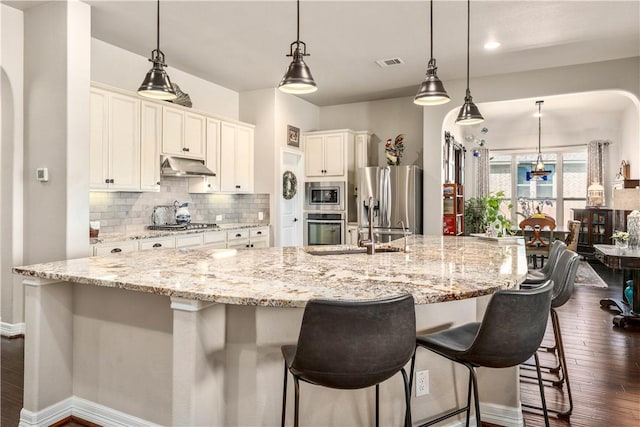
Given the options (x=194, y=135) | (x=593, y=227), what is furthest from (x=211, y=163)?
(x=593, y=227)

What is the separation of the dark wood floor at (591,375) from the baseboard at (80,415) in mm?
82

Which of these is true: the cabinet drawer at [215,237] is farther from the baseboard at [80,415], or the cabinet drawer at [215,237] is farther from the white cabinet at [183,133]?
the baseboard at [80,415]

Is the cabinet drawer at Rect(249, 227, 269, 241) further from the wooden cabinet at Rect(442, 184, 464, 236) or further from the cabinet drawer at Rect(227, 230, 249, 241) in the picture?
the wooden cabinet at Rect(442, 184, 464, 236)

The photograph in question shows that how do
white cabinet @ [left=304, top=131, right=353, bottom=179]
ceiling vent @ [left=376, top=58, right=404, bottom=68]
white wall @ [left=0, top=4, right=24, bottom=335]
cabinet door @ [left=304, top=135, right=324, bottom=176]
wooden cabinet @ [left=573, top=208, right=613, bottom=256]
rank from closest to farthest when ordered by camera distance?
white wall @ [left=0, top=4, right=24, bottom=335] < ceiling vent @ [left=376, top=58, right=404, bottom=68] < white cabinet @ [left=304, top=131, right=353, bottom=179] < cabinet door @ [left=304, top=135, right=324, bottom=176] < wooden cabinet @ [left=573, top=208, right=613, bottom=256]

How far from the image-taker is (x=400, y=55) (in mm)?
4848

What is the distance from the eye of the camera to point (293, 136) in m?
6.60

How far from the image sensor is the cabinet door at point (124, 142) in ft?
13.6

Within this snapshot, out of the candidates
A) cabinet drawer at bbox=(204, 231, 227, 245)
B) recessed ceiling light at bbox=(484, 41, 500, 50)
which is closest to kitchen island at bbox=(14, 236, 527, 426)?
cabinet drawer at bbox=(204, 231, 227, 245)

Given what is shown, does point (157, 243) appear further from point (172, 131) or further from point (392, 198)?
point (392, 198)

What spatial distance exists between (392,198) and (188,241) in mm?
2899

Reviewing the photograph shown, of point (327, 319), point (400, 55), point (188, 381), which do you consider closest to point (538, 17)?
point (400, 55)

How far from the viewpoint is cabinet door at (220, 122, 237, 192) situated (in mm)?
5668

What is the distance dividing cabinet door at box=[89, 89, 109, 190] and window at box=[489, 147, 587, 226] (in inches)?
333

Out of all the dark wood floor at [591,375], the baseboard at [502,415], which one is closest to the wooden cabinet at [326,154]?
the dark wood floor at [591,375]
